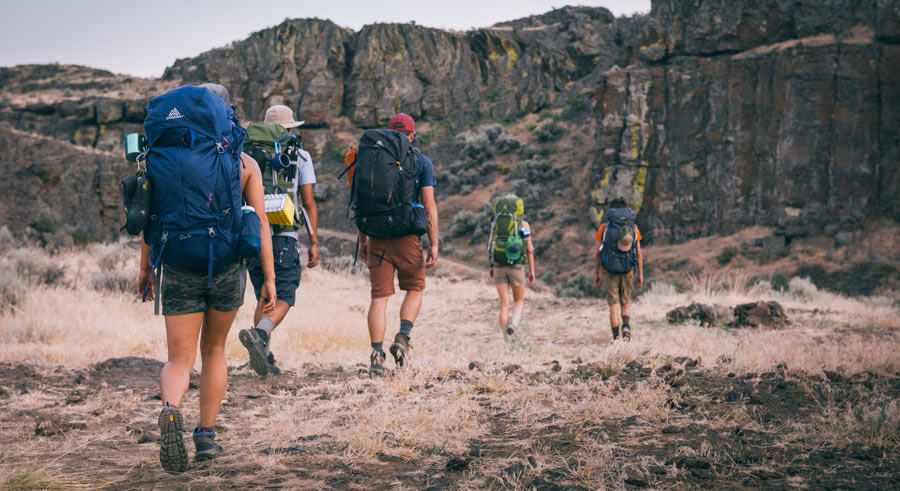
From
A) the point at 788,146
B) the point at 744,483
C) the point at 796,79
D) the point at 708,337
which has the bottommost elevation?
the point at 708,337

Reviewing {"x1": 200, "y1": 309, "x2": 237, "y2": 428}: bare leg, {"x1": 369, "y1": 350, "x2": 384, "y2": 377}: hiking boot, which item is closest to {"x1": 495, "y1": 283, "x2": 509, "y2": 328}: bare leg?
{"x1": 369, "y1": 350, "x2": 384, "y2": 377}: hiking boot

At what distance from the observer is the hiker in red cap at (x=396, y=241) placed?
535 centimetres

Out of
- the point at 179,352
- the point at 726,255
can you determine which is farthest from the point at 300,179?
the point at 726,255

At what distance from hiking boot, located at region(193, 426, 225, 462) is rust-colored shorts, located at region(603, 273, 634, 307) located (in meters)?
5.87

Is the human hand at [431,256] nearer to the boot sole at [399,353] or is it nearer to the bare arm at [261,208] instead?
the boot sole at [399,353]

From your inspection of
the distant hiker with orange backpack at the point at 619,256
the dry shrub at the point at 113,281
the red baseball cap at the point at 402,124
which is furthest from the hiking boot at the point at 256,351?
the dry shrub at the point at 113,281

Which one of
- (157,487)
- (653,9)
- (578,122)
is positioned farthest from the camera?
(578,122)

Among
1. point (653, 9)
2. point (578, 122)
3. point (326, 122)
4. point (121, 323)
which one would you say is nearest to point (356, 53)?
point (326, 122)

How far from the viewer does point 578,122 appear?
38.7m

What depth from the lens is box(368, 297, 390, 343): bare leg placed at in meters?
5.62

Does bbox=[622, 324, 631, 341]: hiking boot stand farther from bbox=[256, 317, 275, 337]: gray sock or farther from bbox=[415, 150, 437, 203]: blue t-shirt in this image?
bbox=[256, 317, 275, 337]: gray sock

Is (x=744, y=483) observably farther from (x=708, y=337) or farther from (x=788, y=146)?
(x=788, y=146)

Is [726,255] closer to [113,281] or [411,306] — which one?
[113,281]

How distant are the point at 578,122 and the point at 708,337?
32374mm
